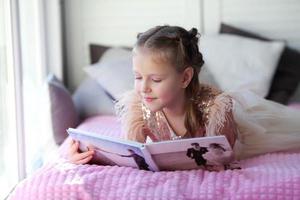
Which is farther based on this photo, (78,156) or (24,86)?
(24,86)

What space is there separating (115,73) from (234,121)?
41.2 inches

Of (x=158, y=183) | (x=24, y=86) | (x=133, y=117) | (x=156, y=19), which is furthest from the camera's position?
(x=156, y=19)

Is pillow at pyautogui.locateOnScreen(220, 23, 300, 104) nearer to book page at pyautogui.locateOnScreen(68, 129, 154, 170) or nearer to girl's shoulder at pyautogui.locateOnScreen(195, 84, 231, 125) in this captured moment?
girl's shoulder at pyautogui.locateOnScreen(195, 84, 231, 125)

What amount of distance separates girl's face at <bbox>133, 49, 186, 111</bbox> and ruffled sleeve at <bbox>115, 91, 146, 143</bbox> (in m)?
0.10

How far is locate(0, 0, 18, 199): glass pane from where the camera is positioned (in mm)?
1915

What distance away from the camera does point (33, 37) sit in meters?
2.42

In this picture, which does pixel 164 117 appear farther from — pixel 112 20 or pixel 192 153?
pixel 112 20

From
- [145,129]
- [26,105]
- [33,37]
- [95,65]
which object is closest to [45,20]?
[33,37]

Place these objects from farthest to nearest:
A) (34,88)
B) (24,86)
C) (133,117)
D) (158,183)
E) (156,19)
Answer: (156,19), (34,88), (24,86), (133,117), (158,183)

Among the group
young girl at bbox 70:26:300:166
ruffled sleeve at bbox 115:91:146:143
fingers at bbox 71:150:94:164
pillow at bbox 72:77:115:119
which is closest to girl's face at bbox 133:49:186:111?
young girl at bbox 70:26:300:166

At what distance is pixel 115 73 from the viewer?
7.93 ft

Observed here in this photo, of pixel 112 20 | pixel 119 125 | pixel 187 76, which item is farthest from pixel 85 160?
pixel 112 20

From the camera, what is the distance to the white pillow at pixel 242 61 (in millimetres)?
2357

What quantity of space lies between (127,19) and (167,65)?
1489mm
